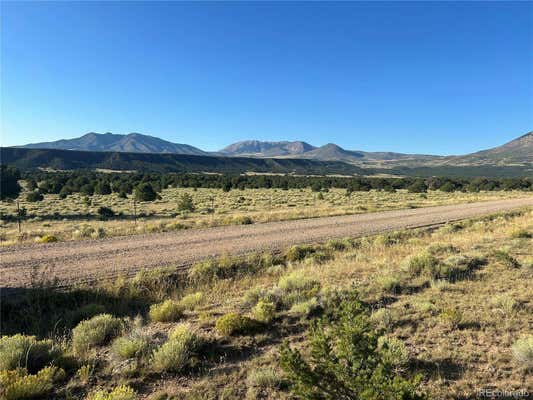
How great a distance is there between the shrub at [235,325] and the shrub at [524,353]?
403cm

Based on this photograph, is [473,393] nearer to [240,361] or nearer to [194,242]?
[240,361]

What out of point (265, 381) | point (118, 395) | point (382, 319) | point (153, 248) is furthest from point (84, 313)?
point (382, 319)

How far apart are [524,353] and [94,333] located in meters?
6.73

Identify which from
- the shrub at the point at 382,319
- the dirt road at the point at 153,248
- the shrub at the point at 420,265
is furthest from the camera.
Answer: the dirt road at the point at 153,248

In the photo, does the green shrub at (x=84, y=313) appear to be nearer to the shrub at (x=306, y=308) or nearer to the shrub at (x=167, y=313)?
the shrub at (x=167, y=313)

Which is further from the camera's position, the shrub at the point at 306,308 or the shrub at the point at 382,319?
the shrub at the point at 306,308

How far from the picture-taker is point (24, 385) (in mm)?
4031

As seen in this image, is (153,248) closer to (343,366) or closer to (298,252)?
(298,252)

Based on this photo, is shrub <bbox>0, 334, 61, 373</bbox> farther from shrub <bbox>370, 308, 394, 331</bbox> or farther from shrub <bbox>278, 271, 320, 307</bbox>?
shrub <bbox>370, 308, 394, 331</bbox>

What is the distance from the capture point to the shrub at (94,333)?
5.37 m

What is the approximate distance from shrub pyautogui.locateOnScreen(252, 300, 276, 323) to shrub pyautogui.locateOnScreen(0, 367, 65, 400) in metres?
3.35

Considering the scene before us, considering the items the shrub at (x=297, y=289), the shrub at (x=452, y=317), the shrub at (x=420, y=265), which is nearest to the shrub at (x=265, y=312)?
the shrub at (x=297, y=289)

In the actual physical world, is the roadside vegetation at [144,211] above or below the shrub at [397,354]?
below

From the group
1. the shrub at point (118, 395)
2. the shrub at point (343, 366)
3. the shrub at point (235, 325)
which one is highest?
the shrub at point (343, 366)
